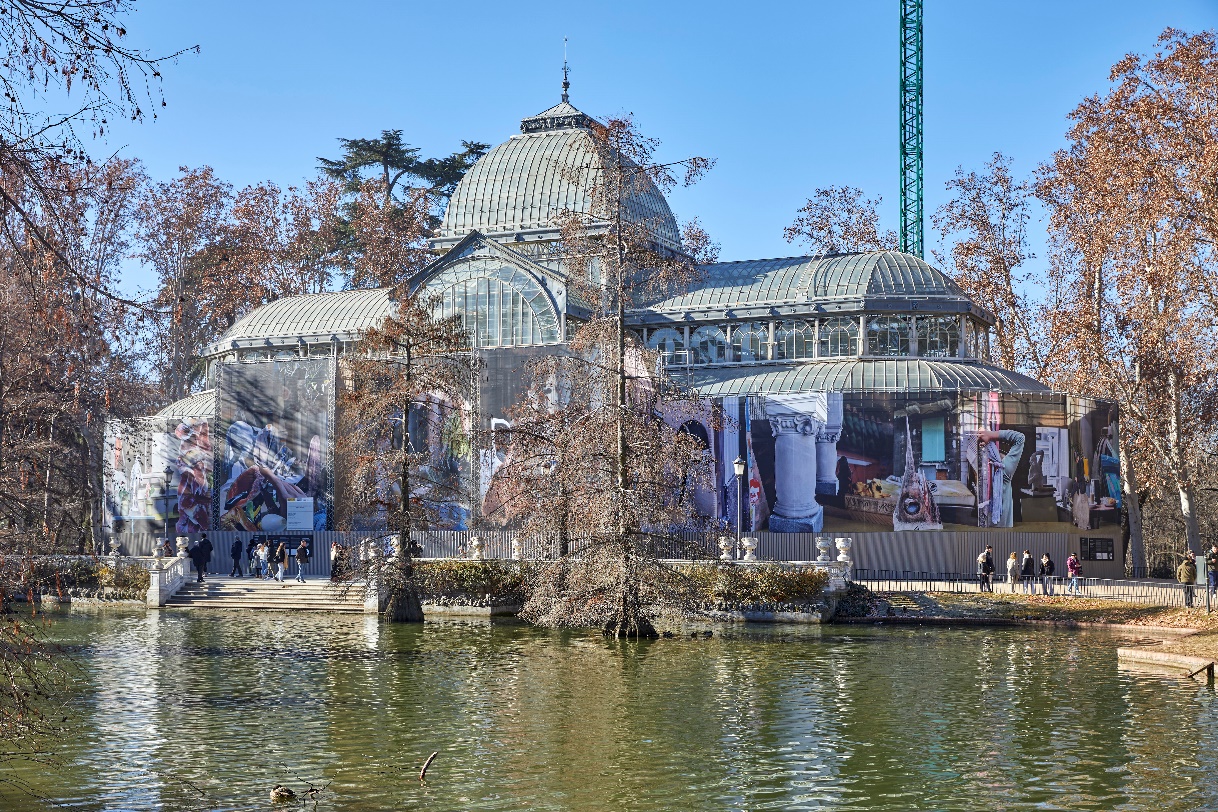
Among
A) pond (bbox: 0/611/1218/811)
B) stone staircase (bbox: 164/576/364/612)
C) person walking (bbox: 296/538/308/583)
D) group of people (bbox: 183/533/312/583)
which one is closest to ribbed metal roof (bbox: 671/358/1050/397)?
stone staircase (bbox: 164/576/364/612)

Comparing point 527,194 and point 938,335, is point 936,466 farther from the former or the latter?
point 527,194

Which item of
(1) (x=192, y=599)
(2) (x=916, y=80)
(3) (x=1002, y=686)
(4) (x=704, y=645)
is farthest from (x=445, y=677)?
(2) (x=916, y=80)

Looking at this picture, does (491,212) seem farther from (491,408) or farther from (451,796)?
(451,796)

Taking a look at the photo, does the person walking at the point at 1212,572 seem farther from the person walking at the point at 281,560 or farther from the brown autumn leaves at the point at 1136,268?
the person walking at the point at 281,560

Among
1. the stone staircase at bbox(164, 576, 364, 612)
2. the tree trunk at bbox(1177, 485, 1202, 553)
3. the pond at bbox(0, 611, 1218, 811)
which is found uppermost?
the tree trunk at bbox(1177, 485, 1202, 553)

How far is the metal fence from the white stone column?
2.62m

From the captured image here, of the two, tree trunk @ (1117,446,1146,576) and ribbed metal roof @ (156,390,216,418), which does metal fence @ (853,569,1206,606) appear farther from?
ribbed metal roof @ (156,390,216,418)

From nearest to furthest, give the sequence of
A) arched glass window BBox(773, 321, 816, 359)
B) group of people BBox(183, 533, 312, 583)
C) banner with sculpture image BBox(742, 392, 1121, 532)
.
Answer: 1. banner with sculpture image BBox(742, 392, 1121, 532)
2. group of people BBox(183, 533, 312, 583)
3. arched glass window BBox(773, 321, 816, 359)

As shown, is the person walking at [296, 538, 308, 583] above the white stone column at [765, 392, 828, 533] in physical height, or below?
below

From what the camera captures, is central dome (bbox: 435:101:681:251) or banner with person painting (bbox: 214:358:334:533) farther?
central dome (bbox: 435:101:681:251)

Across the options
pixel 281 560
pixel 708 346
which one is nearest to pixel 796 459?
pixel 708 346

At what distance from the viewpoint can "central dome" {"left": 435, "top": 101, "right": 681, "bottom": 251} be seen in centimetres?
6053

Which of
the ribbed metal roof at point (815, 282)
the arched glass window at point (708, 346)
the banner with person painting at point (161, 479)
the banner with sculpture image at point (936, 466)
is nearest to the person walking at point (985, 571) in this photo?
the banner with sculpture image at point (936, 466)

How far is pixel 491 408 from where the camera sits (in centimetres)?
5128
